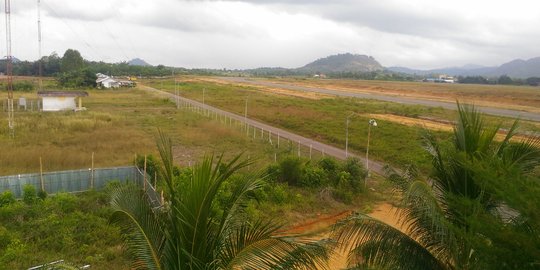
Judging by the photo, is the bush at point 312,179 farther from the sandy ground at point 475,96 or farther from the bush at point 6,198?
the sandy ground at point 475,96

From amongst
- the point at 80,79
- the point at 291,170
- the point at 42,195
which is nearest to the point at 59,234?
the point at 42,195

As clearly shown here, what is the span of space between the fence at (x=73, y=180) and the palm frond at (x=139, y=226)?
29.7ft

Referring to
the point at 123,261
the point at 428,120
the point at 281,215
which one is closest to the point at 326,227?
the point at 281,215

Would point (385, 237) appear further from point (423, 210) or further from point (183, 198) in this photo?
point (183, 198)

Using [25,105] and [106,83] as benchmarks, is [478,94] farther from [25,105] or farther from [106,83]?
[25,105]

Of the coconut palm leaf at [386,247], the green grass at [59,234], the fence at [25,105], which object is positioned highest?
the coconut palm leaf at [386,247]

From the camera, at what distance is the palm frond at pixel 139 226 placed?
549cm

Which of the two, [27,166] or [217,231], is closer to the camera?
[217,231]

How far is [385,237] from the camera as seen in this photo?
7.07 m

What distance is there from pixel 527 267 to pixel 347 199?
1489 cm

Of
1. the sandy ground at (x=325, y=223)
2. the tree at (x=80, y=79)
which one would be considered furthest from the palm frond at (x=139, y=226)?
the tree at (x=80, y=79)

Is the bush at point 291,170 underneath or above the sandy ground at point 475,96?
underneath

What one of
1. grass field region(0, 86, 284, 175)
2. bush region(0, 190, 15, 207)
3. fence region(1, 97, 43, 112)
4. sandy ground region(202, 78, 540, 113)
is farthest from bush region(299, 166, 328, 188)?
fence region(1, 97, 43, 112)

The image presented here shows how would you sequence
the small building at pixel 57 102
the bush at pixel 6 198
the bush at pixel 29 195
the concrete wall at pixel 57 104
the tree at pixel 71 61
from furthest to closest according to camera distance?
the tree at pixel 71 61, the concrete wall at pixel 57 104, the small building at pixel 57 102, the bush at pixel 29 195, the bush at pixel 6 198
